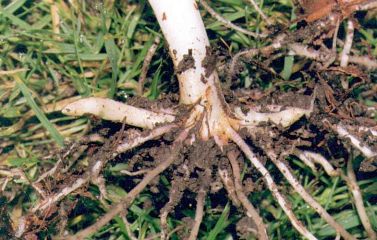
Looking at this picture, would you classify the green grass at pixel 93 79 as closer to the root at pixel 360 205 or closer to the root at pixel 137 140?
the root at pixel 360 205

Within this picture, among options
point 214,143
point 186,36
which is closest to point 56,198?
point 214,143

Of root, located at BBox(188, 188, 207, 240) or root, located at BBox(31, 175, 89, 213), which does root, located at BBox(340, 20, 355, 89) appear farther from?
root, located at BBox(31, 175, 89, 213)

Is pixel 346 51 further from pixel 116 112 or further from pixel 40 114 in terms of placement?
pixel 40 114

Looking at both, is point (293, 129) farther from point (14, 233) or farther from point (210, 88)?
point (14, 233)

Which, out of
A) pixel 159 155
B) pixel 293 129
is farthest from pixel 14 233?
pixel 293 129

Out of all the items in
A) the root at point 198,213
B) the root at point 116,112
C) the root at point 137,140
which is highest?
the root at point 116,112

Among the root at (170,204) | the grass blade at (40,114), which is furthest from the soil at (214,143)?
the grass blade at (40,114)

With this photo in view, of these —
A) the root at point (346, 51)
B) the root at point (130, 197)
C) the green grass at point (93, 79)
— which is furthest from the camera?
the green grass at point (93, 79)
